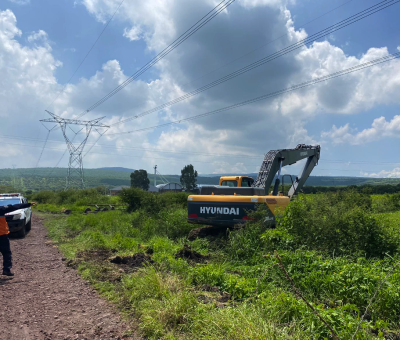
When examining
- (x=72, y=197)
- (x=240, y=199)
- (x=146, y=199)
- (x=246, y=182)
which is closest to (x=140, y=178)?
(x=72, y=197)

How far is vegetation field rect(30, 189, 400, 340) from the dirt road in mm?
330

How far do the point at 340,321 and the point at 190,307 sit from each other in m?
1.87

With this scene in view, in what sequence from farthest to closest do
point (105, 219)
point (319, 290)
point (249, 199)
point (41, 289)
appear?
point (105, 219), point (249, 199), point (41, 289), point (319, 290)

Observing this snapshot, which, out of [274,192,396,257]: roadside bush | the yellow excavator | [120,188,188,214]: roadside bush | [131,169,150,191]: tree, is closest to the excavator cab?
the yellow excavator

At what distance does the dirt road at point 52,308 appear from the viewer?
4.45 m

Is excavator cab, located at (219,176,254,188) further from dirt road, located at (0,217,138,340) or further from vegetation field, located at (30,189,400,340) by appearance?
Result: dirt road, located at (0,217,138,340)

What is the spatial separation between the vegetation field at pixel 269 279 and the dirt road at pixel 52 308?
1.08ft

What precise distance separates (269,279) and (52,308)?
12.2 feet

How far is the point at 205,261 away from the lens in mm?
8266

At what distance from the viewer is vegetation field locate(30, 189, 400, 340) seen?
3924 mm

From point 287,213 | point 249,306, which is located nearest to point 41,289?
point 249,306

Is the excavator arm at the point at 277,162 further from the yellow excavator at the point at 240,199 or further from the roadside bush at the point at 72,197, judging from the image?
the roadside bush at the point at 72,197

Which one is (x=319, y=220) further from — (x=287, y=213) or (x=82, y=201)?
(x=82, y=201)

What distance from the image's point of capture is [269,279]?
6164 mm
